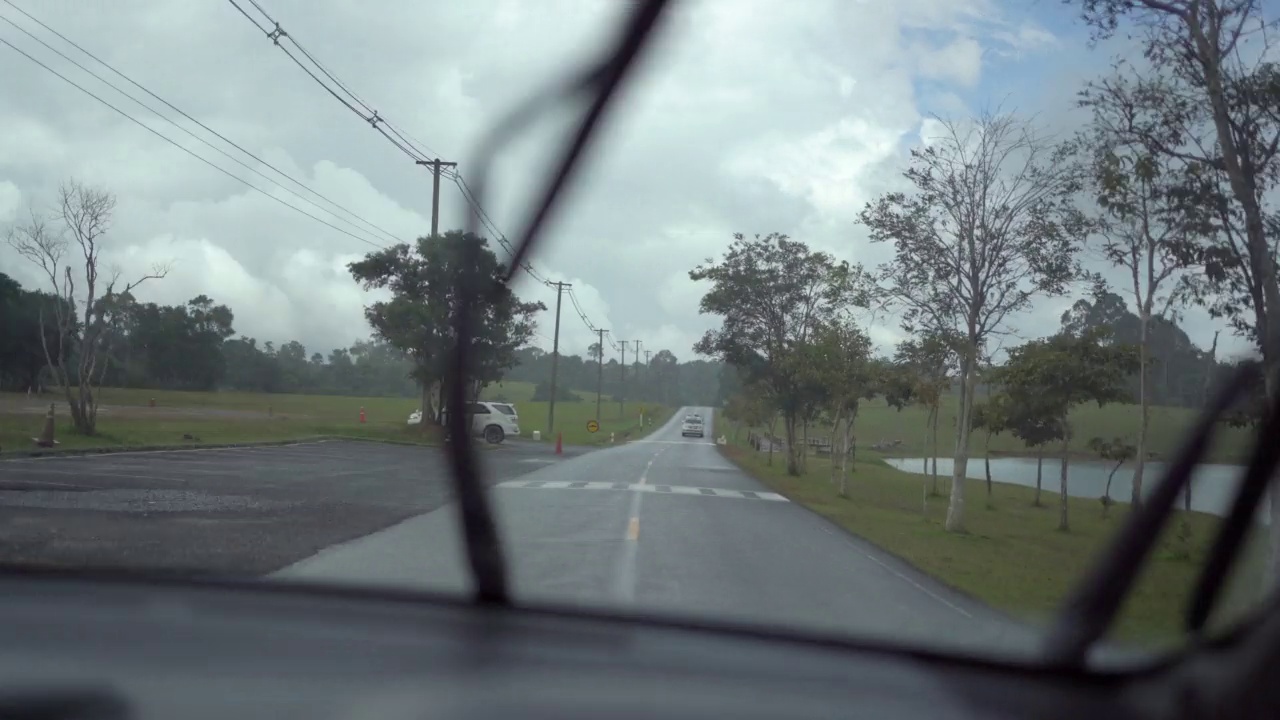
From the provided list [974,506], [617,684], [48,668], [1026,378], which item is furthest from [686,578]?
[974,506]

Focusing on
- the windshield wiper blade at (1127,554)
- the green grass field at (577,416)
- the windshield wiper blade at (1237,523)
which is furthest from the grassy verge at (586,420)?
the windshield wiper blade at (1237,523)

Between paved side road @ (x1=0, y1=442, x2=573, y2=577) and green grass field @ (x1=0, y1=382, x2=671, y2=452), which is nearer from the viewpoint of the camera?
paved side road @ (x1=0, y1=442, x2=573, y2=577)

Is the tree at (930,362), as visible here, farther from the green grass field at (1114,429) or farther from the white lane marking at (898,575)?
the white lane marking at (898,575)

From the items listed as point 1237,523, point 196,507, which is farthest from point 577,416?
point 1237,523

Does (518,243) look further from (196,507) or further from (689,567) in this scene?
(196,507)

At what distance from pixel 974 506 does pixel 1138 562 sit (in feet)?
68.9

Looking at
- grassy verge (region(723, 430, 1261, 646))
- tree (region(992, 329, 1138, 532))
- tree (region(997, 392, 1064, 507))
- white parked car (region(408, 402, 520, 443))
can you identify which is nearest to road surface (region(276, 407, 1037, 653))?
Answer: grassy verge (region(723, 430, 1261, 646))

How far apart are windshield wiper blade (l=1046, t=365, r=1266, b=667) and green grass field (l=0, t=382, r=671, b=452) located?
2020 cm

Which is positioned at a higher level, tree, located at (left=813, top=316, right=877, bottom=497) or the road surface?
tree, located at (left=813, top=316, right=877, bottom=497)

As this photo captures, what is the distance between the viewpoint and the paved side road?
8.62 m

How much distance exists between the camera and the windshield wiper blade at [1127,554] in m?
4.06

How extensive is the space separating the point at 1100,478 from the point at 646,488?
1248 centimetres

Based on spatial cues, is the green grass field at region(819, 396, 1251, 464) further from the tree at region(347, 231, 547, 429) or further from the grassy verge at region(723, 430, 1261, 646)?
the tree at region(347, 231, 547, 429)

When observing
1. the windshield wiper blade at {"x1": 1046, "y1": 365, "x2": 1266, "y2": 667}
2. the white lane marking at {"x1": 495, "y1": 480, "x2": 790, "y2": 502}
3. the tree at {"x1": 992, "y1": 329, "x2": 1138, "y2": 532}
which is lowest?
the white lane marking at {"x1": 495, "y1": 480, "x2": 790, "y2": 502}
